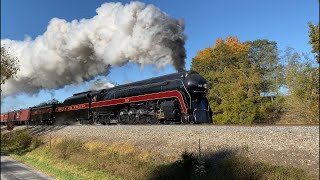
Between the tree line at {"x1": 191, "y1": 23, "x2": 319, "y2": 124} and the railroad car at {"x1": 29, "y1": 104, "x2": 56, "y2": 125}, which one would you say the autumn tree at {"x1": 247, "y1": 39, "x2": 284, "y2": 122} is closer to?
the tree line at {"x1": 191, "y1": 23, "x2": 319, "y2": 124}

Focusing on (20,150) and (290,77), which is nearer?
(20,150)

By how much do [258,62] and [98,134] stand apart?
32020 millimetres

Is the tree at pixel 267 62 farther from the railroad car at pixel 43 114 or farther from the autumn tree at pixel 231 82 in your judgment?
the railroad car at pixel 43 114

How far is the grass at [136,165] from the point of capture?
11.5 m

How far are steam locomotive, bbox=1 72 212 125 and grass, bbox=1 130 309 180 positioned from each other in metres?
3.29

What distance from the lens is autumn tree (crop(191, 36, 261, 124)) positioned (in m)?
38.8

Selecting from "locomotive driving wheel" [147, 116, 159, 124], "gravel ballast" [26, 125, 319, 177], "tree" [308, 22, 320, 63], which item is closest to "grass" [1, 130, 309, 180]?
"gravel ballast" [26, 125, 319, 177]

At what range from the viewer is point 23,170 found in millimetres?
16359

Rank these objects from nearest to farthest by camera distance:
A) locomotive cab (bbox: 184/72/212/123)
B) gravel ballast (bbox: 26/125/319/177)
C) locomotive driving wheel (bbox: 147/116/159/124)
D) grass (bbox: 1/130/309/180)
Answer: grass (bbox: 1/130/309/180)
gravel ballast (bbox: 26/125/319/177)
locomotive cab (bbox: 184/72/212/123)
locomotive driving wheel (bbox: 147/116/159/124)

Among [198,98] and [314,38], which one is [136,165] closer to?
[198,98]

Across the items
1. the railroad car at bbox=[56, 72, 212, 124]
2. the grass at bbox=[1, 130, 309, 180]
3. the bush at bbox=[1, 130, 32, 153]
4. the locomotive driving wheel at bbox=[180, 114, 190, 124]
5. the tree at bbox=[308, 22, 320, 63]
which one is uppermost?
the tree at bbox=[308, 22, 320, 63]

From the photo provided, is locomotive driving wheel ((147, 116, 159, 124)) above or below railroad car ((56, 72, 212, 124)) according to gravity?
below

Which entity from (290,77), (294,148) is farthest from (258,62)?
(294,148)

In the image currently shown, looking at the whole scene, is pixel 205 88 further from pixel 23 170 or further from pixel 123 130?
pixel 23 170
